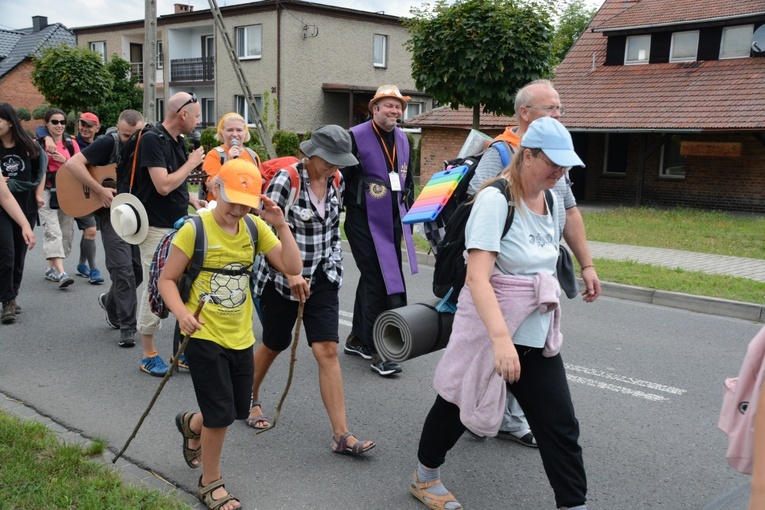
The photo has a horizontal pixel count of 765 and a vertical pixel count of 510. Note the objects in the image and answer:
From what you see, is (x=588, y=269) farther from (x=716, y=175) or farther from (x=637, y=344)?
(x=716, y=175)

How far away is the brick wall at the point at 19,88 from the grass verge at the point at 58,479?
4398 cm

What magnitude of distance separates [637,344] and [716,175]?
15.3m

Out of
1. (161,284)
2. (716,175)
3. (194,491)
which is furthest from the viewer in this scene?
(716,175)

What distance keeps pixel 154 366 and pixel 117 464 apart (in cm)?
170

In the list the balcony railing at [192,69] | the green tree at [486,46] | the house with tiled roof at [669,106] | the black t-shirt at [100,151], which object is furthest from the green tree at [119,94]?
the black t-shirt at [100,151]

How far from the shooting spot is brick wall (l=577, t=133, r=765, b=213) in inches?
766

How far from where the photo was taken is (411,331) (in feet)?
11.4

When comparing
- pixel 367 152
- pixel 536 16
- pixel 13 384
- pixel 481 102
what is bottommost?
pixel 13 384

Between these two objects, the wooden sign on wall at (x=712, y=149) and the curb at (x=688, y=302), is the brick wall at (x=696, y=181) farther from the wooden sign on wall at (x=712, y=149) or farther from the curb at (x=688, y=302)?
the curb at (x=688, y=302)

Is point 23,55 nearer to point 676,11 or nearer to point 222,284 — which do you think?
point 676,11

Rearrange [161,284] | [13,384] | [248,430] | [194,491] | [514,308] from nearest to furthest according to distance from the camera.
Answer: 1. [514,308]
2. [161,284]
3. [194,491]
4. [248,430]
5. [13,384]

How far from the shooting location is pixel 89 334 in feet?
21.9

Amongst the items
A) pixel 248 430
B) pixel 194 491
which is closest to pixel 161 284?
pixel 194 491

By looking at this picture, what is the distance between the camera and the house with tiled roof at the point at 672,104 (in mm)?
19188
